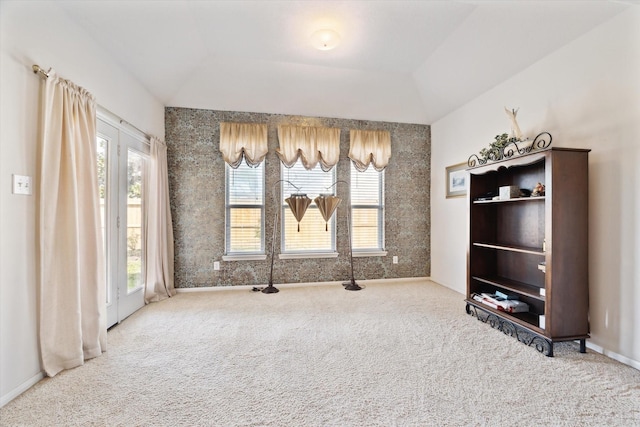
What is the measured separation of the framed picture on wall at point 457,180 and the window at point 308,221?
180 cm

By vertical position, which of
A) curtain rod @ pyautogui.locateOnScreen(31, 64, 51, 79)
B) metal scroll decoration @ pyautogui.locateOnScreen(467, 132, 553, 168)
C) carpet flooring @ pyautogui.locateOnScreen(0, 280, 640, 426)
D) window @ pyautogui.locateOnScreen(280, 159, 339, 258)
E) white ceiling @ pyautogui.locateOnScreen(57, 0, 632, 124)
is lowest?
carpet flooring @ pyautogui.locateOnScreen(0, 280, 640, 426)

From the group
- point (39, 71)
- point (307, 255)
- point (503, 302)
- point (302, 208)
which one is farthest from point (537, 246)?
point (39, 71)

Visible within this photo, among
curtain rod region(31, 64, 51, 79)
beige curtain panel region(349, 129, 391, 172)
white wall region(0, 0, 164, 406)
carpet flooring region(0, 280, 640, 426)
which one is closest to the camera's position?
carpet flooring region(0, 280, 640, 426)

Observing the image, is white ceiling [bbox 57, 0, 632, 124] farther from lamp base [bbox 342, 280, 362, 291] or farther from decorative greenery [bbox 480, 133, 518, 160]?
lamp base [bbox 342, 280, 362, 291]

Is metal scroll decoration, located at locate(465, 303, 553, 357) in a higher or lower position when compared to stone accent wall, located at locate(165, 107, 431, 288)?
lower

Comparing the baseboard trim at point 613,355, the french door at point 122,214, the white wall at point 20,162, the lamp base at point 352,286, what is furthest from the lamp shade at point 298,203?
the baseboard trim at point 613,355

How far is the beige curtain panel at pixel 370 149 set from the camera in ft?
15.8

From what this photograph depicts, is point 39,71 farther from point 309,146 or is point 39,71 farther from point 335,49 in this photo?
point 309,146

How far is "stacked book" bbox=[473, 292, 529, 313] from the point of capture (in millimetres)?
2951

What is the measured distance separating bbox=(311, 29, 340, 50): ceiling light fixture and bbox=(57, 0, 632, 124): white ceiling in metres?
0.08

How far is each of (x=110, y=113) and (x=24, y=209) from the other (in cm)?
134

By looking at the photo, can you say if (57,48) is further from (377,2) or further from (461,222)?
(461,222)

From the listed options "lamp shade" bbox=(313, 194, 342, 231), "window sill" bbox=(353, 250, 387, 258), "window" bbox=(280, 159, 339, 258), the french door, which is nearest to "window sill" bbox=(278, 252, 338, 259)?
"window" bbox=(280, 159, 339, 258)

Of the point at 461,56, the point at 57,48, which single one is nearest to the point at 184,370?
the point at 57,48
